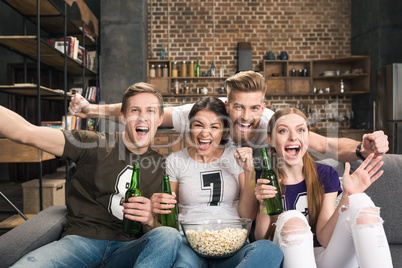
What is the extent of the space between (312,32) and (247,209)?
5.16 meters

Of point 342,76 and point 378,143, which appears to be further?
point 342,76

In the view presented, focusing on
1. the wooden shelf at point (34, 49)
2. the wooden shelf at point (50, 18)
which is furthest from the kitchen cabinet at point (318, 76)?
the wooden shelf at point (34, 49)

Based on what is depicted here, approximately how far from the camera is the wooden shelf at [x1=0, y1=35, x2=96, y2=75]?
3.19 metres

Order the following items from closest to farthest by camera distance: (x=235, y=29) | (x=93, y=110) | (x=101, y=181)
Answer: (x=101, y=181)
(x=93, y=110)
(x=235, y=29)

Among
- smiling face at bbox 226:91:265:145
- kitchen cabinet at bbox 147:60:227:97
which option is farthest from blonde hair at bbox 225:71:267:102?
kitchen cabinet at bbox 147:60:227:97

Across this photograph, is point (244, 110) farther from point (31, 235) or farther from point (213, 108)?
point (31, 235)

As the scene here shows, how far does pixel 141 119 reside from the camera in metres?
1.61

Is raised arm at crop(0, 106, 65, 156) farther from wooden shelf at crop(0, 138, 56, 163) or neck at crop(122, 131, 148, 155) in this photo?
wooden shelf at crop(0, 138, 56, 163)

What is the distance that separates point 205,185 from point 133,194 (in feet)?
1.22

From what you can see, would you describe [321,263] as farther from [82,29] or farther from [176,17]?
[176,17]

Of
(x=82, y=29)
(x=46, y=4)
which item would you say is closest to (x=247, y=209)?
(x=46, y=4)

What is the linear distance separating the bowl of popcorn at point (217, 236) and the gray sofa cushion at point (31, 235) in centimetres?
58

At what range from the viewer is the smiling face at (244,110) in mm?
1784

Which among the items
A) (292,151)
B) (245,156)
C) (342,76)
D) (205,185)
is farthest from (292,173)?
(342,76)
